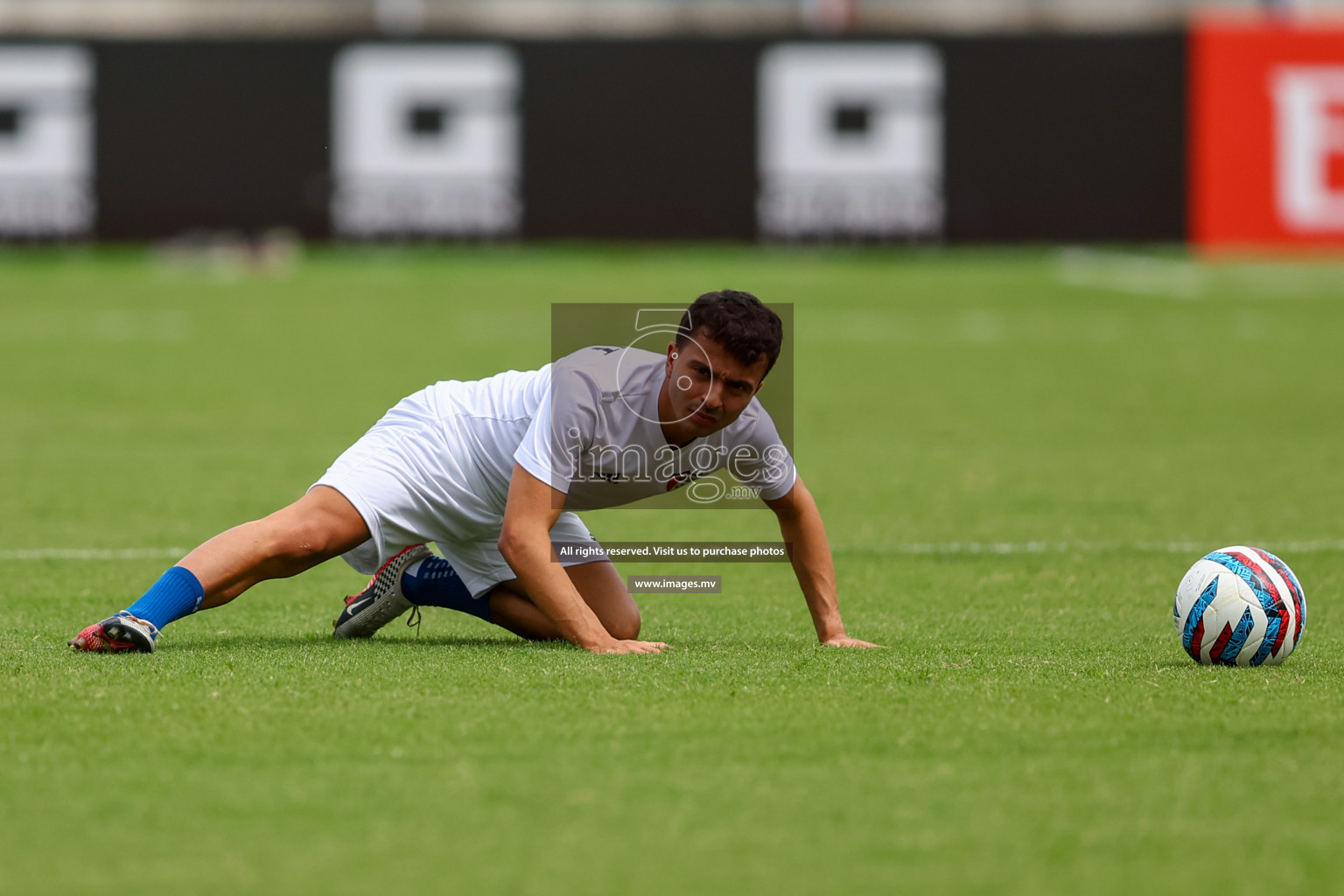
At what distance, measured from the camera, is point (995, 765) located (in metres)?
4.30

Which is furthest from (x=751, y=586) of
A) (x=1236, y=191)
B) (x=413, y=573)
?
(x=1236, y=191)

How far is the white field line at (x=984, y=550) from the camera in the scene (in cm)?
789

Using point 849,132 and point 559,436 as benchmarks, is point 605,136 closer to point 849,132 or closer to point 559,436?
point 849,132

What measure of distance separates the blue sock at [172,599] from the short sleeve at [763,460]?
1.66m

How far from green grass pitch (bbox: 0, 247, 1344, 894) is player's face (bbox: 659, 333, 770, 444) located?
2.37 ft

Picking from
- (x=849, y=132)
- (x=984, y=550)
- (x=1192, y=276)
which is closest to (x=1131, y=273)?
(x=1192, y=276)

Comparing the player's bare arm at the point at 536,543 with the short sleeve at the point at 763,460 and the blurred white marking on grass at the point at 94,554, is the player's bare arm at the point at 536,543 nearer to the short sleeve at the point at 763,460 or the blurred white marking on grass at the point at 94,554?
the short sleeve at the point at 763,460

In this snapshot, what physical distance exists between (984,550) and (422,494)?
10.9 feet

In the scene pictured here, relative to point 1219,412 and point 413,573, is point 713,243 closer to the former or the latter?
point 1219,412

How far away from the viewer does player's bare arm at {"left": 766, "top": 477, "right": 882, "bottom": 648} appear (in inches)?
229

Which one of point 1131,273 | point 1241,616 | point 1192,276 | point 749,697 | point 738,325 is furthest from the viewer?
point 1131,273

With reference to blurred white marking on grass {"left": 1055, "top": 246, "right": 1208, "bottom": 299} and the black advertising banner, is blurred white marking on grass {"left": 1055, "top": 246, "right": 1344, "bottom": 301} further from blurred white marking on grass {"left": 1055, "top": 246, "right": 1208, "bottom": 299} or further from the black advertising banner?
the black advertising banner

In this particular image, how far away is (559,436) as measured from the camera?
5.47 meters

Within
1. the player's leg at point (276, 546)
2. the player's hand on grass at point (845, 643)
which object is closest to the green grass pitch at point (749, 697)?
the player's hand on grass at point (845, 643)
